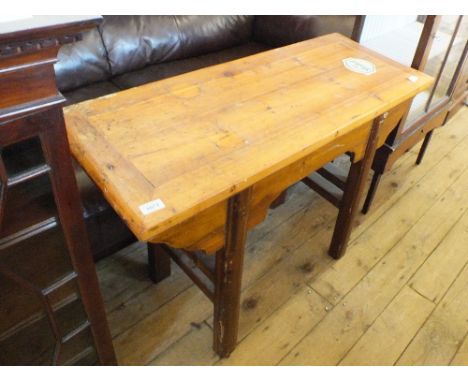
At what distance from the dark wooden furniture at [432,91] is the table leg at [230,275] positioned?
92 centimetres

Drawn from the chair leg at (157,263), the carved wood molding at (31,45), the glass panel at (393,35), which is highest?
the carved wood molding at (31,45)

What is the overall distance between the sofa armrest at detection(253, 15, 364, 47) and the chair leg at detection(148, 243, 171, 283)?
1344 mm

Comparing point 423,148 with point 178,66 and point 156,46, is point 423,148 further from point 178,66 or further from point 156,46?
point 156,46

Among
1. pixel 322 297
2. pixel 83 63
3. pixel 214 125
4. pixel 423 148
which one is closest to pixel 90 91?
pixel 83 63

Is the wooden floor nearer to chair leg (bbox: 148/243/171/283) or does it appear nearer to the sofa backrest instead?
chair leg (bbox: 148/243/171/283)

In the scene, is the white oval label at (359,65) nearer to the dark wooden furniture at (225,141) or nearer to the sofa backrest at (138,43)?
the dark wooden furniture at (225,141)

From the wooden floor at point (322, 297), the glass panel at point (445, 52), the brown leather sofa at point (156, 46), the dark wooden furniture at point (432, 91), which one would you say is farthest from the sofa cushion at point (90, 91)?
the glass panel at point (445, 52)

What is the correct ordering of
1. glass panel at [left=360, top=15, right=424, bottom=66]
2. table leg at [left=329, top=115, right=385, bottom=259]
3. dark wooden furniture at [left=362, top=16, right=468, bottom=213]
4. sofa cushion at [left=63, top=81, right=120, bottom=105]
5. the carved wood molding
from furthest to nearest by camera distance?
sofa cushion at [left=63, top=81, right=120, bottom=105] < glass panel at [left=360, top=15, right=424, bottom=66] < dark wooden furniture at [left=362, top=16, right=468, bottom=213] < table leg at [left=329, top=115, right=385, bottom=259] < the carved wood molding

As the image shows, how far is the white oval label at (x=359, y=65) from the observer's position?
1342 mm

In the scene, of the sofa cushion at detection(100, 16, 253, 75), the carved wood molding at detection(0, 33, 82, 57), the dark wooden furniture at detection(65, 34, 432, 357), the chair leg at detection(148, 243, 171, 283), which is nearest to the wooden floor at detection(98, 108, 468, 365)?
the chair leg at detection(148, 243, 171, 283)

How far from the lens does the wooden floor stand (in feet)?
4.55

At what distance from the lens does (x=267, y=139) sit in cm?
99
